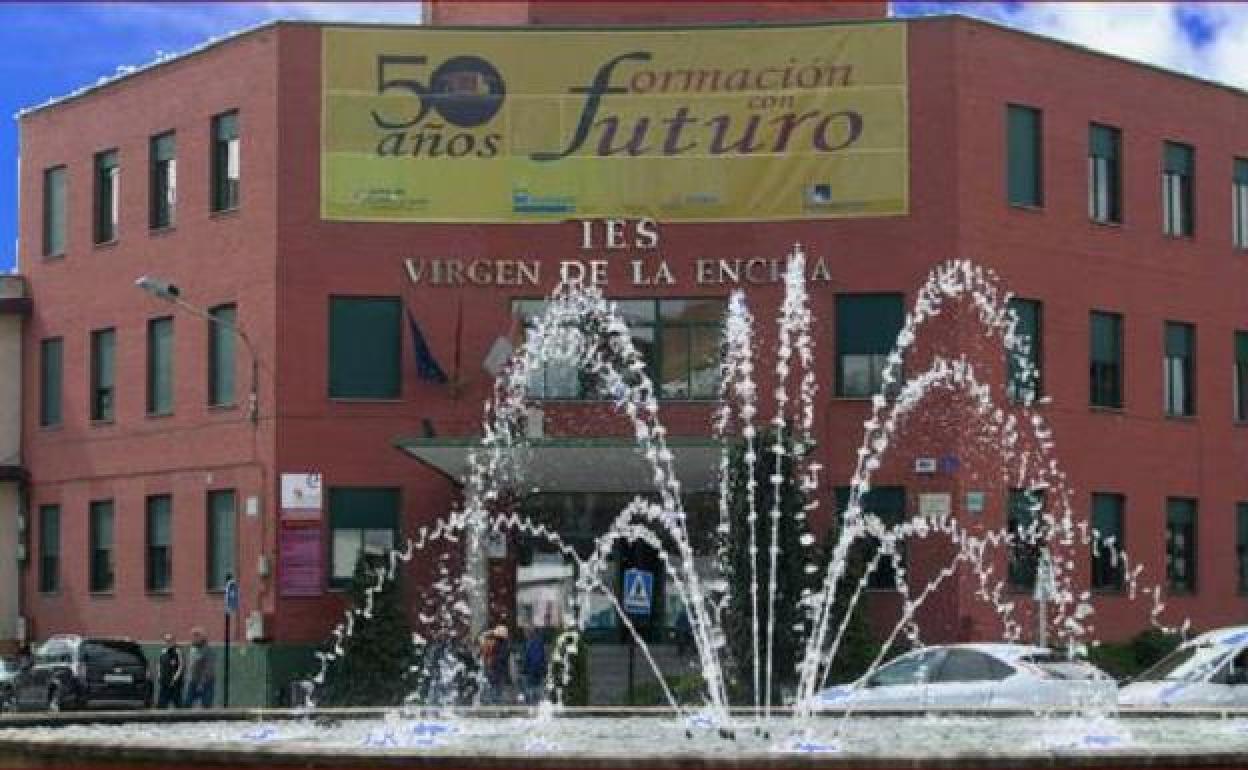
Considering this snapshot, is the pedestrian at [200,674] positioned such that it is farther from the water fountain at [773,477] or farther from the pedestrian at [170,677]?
the water fountain at [773,477]

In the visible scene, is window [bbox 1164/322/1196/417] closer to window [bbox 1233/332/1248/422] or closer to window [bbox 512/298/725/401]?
window [bbox 1233/332/1248/422]

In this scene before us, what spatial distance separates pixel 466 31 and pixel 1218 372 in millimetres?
18113

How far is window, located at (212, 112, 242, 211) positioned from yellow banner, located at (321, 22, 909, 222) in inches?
106

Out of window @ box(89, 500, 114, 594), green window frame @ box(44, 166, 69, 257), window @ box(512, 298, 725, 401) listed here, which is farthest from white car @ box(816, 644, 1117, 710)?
green window frame @ box(44, 166, 69, 257)

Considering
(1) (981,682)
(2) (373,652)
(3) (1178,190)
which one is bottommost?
(2) (373,652)

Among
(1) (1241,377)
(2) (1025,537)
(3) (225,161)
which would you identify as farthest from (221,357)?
(1) (1241,377)

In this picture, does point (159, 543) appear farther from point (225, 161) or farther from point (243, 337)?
point (225, 161)

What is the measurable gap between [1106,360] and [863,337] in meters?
6.05

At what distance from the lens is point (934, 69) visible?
44125 mm

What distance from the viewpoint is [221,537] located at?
46406 millimetres

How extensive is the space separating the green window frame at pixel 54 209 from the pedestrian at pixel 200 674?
12.3m

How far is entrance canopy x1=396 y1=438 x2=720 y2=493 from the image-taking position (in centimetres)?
4072

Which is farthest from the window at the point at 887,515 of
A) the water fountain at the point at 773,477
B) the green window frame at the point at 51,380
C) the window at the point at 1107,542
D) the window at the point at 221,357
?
the green window frame at the point at 51,380

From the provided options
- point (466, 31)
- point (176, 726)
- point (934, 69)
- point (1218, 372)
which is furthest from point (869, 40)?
point (176, 726)
